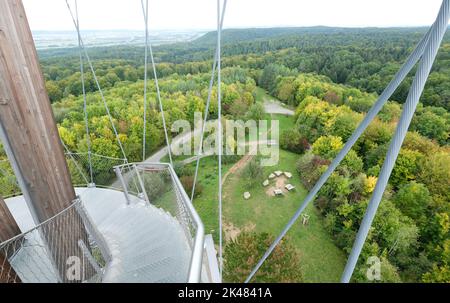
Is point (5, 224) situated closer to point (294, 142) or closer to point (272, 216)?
point (272, 216)

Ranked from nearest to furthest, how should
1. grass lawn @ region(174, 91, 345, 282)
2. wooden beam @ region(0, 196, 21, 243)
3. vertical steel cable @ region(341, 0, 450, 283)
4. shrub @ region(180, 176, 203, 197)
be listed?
vertical steel cable @ region(341, 0, 450, 283)
wooden beam @ region(0, 196, 21, 243)
grass lawn @ region(174, 91, 345, 282)
shrub @ region(180, 176, 203, 197)

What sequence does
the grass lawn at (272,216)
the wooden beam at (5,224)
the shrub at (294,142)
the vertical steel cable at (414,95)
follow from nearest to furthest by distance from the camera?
1. the vertical steel cable at (414,95)
2. the wooden beam at (5,224)
3. the grass lawn at (272,216)
4. the shrub at (294,142)

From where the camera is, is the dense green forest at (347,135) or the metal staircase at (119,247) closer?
the metal staircase at (119,247)

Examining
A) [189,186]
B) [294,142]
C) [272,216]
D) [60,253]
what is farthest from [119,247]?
[294,142]

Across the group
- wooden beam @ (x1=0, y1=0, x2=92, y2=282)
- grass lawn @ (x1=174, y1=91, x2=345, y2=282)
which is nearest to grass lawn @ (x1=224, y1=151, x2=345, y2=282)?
grass lawn @ (x1=174, y1=91, x2=345, y2=282)

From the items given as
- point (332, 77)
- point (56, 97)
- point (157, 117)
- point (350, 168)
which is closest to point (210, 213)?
point (350, 168)

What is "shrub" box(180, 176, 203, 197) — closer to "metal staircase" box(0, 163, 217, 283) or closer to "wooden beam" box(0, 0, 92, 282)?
"metal staircase" box(0, 163, 217, 283)

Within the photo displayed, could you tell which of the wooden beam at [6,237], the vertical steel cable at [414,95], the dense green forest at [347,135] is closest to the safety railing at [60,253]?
the wooden beam at [6,237]

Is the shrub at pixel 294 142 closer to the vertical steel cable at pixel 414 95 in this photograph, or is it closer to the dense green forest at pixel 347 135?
the dense green forest at pixel 347 135
